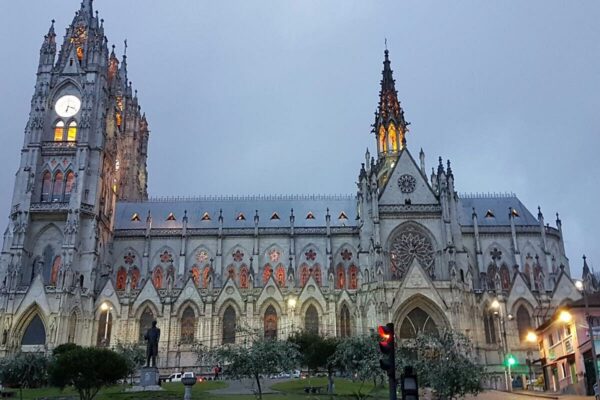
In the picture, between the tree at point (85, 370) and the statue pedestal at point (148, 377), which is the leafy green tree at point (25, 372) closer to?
the statue pedestal at point (148, 377)

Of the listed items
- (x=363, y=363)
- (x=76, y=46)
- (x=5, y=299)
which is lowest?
(x=363, y=363)

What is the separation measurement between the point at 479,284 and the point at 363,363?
36651 mm

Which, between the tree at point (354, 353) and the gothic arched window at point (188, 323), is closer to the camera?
the tree at point (354, 353)

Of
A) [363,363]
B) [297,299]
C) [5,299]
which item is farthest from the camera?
[297,299]

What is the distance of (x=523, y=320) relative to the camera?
6262cm

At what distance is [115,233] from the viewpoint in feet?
237

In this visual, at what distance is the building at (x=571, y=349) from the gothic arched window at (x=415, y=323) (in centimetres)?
1242

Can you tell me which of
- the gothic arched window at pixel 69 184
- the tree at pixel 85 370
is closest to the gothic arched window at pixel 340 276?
the gothic arched window at pixel 69 184

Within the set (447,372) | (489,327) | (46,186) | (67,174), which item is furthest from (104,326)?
(447,372)

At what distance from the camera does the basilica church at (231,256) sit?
60094mm

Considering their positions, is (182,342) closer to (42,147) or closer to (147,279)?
(147,279)

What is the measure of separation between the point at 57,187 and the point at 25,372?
92.8ft

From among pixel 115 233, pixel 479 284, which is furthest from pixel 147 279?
pixel 479 284

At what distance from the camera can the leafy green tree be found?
4288 centimetres
